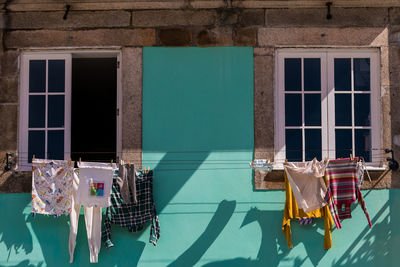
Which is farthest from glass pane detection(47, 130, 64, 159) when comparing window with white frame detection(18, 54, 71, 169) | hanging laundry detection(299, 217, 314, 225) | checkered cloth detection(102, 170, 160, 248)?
hanging laundry detection(299, 217, 314, 225)

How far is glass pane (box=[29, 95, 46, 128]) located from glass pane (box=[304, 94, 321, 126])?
10.8ft

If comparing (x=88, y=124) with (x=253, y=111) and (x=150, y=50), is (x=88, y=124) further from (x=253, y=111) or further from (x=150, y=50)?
(x=253, y=111)

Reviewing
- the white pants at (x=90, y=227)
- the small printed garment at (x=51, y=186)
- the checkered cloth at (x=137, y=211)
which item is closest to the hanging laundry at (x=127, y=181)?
the checkered cloth at (x=137, y=211)

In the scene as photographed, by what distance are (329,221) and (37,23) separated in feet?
14.0

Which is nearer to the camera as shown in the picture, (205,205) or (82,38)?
(205,205)

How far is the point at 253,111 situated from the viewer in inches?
216

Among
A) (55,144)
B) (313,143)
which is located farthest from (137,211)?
(313,143)

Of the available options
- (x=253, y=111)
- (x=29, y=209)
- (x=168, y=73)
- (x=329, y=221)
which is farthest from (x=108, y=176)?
(x=329, y=221)

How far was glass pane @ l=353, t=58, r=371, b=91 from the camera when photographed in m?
5.65

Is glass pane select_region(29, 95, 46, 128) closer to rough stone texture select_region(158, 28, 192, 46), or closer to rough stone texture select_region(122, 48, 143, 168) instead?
rough stone texture select_region(122, 48, 143, 168)

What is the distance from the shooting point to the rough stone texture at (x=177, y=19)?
220 inches

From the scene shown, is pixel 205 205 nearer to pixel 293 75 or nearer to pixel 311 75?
pixel 293 75

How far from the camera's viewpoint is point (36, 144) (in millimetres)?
5629

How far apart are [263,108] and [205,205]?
53.9 inches
